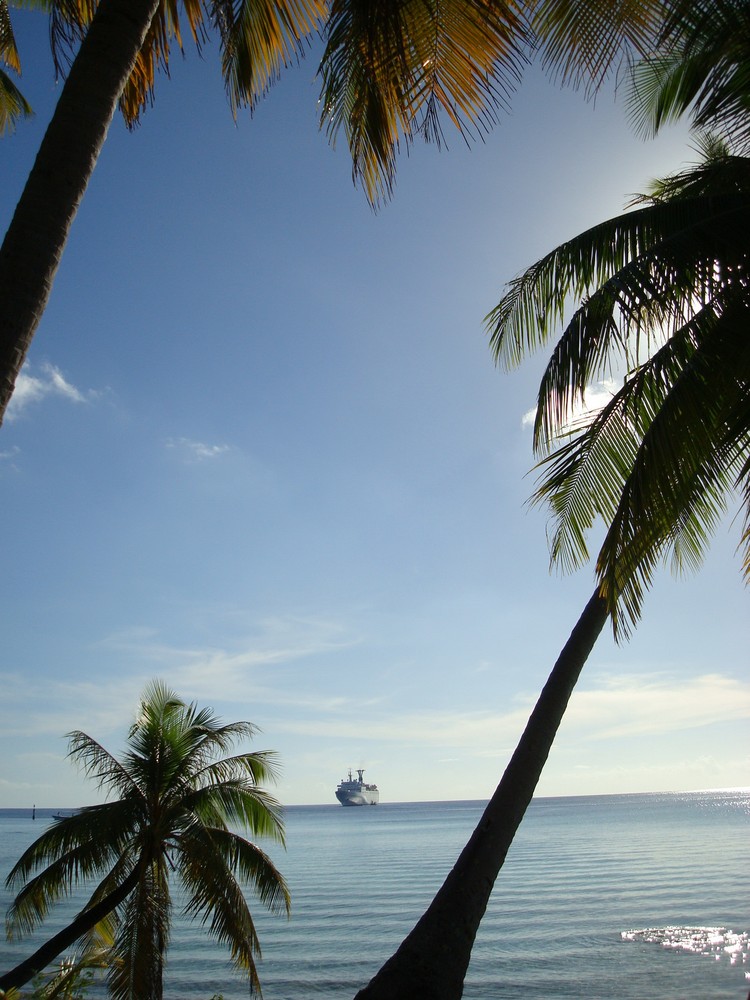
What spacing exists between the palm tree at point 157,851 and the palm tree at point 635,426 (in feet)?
25.8

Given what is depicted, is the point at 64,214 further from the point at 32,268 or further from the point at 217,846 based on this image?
the point at 217,846

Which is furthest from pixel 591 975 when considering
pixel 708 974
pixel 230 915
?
pixel 230 915

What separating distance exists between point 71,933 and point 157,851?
159cm

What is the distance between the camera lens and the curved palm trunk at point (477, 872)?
4.71 meters

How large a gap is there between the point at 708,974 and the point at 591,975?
304 cm

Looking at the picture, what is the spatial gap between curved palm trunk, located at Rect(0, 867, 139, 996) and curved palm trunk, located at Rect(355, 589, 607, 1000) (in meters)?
8.06

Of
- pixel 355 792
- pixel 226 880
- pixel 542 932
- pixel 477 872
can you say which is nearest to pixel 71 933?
pixel 226 880

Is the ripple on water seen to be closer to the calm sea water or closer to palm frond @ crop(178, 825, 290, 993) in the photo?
the calm sea water

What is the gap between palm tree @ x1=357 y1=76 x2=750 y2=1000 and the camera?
16.9 feet

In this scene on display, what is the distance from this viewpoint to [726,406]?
18.3 ft

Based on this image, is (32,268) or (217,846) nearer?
(32,268)

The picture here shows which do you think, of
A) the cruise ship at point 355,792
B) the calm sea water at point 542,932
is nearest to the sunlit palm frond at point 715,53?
the calm sea water at point 542,932

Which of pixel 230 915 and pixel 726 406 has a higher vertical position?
pixel 726 406

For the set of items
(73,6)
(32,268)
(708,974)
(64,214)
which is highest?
(73,6)
